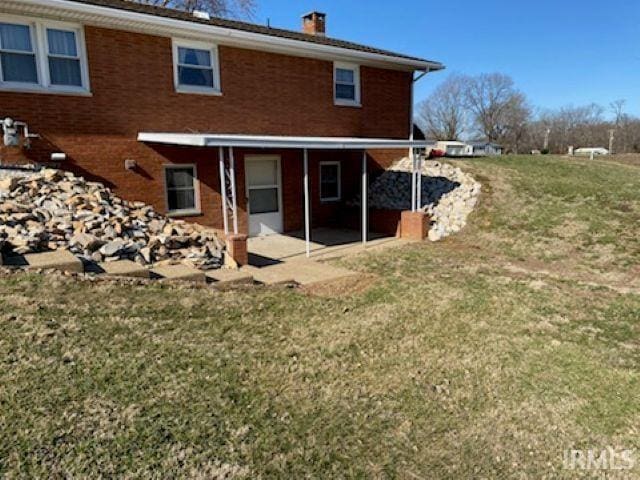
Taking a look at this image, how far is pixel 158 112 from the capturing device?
416 inches

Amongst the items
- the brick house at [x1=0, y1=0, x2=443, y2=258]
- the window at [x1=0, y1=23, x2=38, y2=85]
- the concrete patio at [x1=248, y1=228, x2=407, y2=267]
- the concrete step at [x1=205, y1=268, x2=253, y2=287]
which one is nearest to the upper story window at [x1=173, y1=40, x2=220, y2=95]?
the brick house at [x1=0, y1=0, x2=443, y2=258]

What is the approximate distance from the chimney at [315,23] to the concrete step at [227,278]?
41.7 ft

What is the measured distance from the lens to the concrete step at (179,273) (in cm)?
643

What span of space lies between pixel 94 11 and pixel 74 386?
853 centimetres

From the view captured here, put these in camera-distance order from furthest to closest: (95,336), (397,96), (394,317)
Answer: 1. (397,96)
2. (394,317)
3. (95,336)

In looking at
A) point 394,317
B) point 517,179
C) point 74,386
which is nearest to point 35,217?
point 74,386

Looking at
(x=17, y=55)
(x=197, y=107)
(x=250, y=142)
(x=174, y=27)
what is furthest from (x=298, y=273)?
(x=17, y=55)

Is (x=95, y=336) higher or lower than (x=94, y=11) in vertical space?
lower

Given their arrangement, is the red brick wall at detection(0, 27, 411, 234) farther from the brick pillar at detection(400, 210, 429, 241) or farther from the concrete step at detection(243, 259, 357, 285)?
the concrete step at detection(243, 259, 357, 285)

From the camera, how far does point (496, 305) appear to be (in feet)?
21.8

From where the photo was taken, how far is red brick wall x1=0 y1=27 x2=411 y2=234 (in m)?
9.41

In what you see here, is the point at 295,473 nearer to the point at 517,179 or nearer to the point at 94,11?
the point at 94,11

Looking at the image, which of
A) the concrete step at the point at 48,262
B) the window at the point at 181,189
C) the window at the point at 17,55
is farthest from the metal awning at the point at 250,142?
the concrete step at the point at 48,262

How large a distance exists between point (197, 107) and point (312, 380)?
8.90 meters
